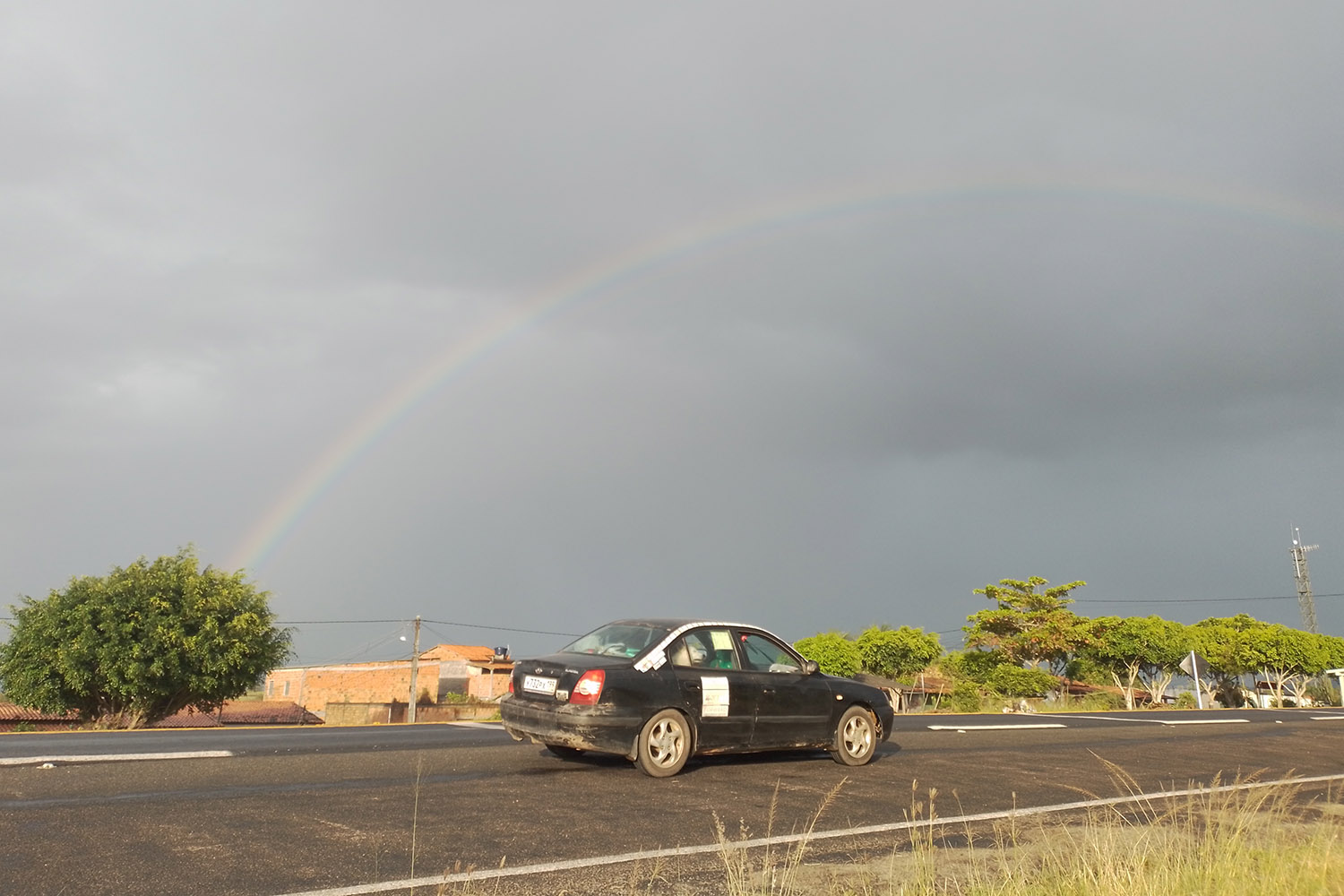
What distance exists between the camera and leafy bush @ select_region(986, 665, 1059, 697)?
4725 centimetres

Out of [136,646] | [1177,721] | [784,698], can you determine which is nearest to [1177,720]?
[1177,721]

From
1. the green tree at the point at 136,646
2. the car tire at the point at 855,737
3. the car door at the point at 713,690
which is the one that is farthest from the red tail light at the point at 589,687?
the green tree at the point at 136,646

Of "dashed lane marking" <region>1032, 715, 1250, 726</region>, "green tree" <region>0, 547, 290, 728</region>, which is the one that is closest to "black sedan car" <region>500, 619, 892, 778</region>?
"dashed lane marking" <region>1032, 715, 1250, 726</region>

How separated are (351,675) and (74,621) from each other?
129ft

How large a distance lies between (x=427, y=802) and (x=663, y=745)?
247 centimetres

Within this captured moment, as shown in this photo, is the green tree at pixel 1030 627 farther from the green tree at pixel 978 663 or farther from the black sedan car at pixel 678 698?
the black sedan car at pixel 678 698

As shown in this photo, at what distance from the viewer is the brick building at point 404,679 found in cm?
6391

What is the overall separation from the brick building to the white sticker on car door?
5348 centimetres

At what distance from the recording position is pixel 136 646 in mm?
31750

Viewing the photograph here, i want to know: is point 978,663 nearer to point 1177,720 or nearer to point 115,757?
point 1177,720

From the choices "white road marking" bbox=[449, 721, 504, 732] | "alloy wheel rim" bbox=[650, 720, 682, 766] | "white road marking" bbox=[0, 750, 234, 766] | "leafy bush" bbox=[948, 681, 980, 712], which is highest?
"alloy wheel rim" bbox=[650, 720, 682, 766]

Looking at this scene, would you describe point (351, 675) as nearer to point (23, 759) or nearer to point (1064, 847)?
point (23, 759)

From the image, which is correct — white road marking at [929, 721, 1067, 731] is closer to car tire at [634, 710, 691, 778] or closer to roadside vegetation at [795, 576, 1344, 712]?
car tire at [634, 710, 691, 778]

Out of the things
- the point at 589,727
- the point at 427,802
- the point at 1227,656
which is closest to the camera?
the point at 427,802
